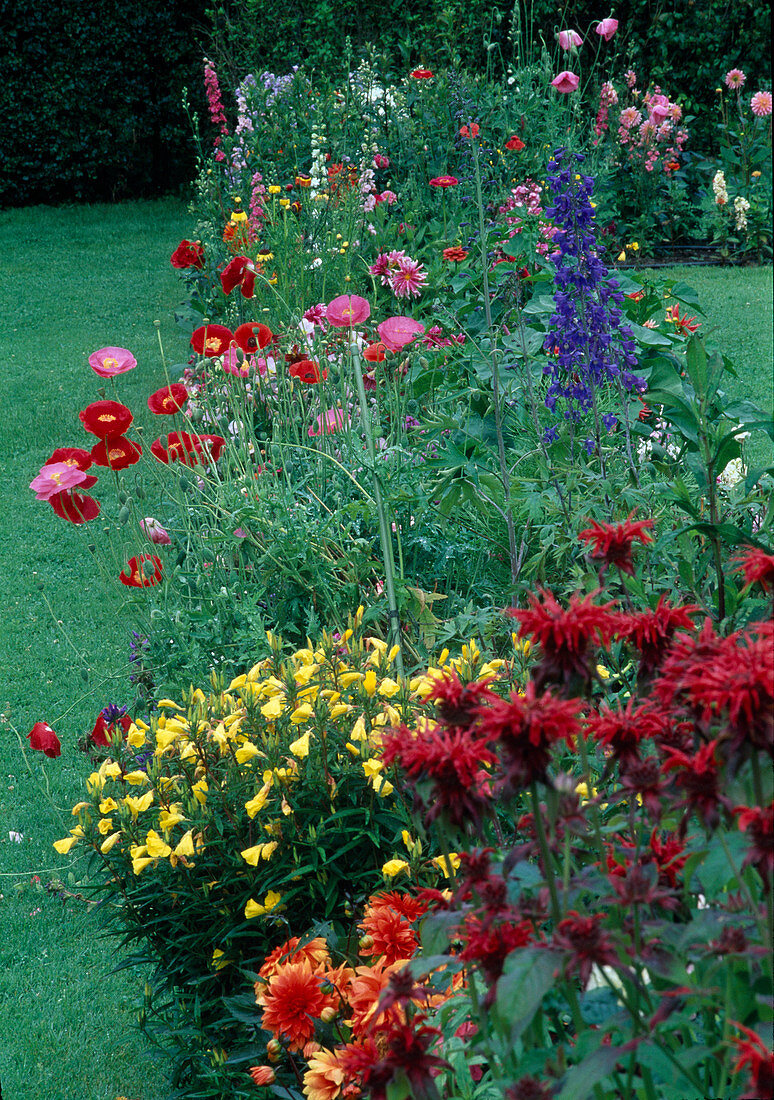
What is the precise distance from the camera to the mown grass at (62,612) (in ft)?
7.28

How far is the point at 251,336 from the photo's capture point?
9.10 feet

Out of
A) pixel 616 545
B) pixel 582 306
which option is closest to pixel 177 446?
pixel 582 306

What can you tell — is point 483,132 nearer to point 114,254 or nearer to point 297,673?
point 114,254

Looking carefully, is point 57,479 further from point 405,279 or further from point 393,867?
point 405,279

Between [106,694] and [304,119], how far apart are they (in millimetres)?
4590

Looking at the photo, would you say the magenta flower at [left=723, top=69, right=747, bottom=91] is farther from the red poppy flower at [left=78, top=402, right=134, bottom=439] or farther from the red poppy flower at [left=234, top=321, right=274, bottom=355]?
the red poppy flower at [left=78, top=402, right=134, bottom=439]

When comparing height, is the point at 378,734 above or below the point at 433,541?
above

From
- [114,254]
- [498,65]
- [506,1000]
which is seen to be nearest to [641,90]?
[498,65]

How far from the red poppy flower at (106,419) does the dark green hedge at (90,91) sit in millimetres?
9486

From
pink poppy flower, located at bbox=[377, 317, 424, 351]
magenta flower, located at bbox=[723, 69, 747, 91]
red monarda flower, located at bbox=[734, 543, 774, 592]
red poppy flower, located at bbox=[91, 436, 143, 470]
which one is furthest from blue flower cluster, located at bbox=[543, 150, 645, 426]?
magenta flower, located at bbox=[723, 69, 747, 91]

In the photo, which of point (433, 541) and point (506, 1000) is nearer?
point (506, 1000)

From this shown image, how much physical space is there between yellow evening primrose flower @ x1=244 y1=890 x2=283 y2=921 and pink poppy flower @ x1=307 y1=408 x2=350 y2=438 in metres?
1.43

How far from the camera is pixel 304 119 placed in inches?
260

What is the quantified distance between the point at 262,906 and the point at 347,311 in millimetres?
1483
